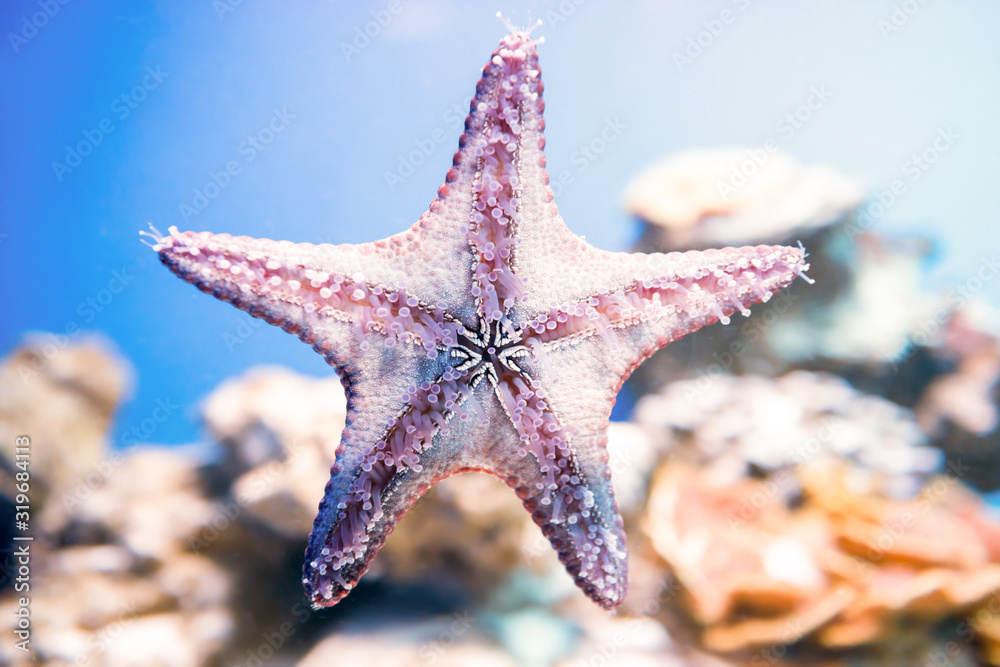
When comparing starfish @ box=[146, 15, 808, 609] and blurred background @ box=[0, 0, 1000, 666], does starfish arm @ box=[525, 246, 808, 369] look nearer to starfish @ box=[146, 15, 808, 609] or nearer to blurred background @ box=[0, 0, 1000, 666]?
starfish @ box=[146, 15, 808, 609]

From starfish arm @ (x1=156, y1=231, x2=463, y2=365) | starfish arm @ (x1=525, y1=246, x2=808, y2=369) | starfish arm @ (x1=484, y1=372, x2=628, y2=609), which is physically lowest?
starfish arm @ (x1=484, y1=372, x2=628, y2=609)

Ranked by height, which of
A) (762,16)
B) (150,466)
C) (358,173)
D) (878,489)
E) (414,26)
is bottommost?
(878,489)

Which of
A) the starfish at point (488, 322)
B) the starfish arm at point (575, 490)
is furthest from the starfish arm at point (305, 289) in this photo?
the starfish arm at point (575, 490)

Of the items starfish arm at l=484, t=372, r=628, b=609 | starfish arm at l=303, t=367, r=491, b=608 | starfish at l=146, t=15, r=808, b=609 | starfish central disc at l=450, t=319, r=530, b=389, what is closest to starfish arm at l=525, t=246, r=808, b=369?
starfish at l=146, t=15, r=808, b=609

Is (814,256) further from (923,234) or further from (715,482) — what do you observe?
(715,482)

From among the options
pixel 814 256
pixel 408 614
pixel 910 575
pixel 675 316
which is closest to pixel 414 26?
pixel 675 316

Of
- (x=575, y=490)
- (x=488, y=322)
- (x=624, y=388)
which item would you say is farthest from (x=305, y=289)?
(x=624, y=388)

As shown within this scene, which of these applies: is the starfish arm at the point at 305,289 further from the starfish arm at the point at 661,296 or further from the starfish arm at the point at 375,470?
the starfish arm at the point at 661,296
